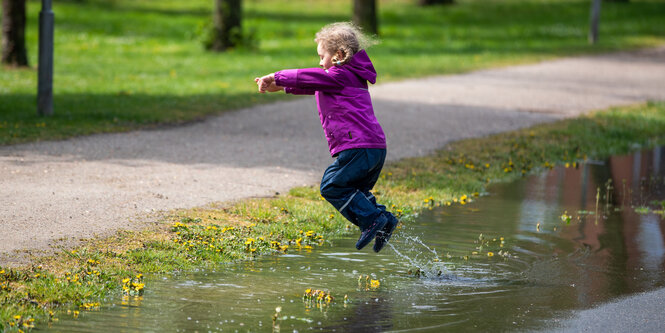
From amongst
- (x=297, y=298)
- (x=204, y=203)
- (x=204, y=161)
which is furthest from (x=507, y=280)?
(x=204, y=161)

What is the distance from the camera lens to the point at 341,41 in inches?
196

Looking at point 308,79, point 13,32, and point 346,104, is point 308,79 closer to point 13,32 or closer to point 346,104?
point 346,104

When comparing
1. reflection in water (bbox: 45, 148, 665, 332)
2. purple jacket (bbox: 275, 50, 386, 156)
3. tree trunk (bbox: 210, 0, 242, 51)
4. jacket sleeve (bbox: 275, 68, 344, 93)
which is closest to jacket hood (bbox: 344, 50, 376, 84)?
purple jacket (bbox: 275, 50, 386, 156)

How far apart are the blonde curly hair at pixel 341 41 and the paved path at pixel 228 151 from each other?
7.05ft

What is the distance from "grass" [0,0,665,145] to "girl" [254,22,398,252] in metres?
5.61

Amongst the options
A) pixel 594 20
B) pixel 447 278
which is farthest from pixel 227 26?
pixel 447 278

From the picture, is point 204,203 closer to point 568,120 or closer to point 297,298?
point 297,298

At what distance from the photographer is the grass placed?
12.1 metres

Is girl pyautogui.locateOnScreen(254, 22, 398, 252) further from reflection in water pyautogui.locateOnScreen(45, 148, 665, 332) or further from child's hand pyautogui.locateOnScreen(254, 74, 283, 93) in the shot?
reflection in water pyautogui.locateOnScreen(45, 148, 665, 332)

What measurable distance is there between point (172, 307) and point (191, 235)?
4.69ft

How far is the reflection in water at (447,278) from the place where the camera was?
4.38 meters

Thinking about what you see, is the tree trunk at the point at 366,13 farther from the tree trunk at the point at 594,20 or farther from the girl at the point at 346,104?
the girl at the point at 346,104

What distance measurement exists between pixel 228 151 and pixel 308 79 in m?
4.72

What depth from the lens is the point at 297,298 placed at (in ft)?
15.7
